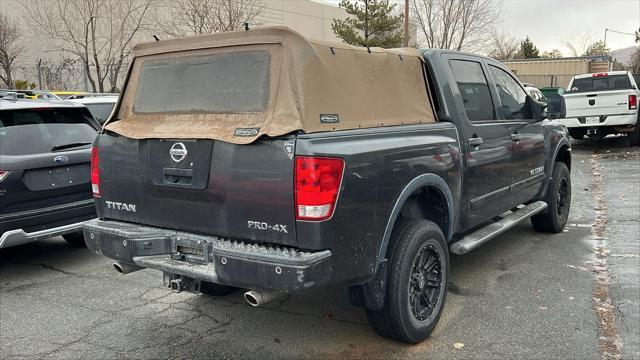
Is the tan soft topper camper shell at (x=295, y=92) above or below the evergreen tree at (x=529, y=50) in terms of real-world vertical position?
below

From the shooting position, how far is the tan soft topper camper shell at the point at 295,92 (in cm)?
315

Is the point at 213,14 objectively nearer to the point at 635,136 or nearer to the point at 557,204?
the point at 635,136

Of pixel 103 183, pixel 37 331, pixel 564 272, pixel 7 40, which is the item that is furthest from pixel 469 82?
pixel 7 40

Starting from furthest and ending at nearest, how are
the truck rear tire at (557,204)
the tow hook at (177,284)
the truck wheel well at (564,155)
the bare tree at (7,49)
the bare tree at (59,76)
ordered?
1. the bare tree at (59,76)
2. the bare tree at (7,49)
3. the truck wheel well at (564,155)
4. the truck rear tire at (557,204)
5. the tow hook at (177,284)

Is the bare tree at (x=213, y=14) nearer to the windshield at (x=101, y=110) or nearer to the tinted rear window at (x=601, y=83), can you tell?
the tinted rear window at (x=601, y=83)

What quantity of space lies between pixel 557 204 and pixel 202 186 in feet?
15.7

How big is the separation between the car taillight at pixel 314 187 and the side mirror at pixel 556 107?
13.5ft

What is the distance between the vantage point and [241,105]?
11.0ft

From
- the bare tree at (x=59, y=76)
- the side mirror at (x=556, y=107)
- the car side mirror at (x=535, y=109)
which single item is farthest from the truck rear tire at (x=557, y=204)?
the bare tree at (x=59, y=76)

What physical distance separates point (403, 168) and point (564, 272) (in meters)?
2.67

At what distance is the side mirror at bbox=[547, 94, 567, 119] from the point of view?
606 centimetres

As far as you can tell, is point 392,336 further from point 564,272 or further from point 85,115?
point 85,115

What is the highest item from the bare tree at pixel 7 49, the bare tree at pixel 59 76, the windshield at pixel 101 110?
the bare tree at pixel 7 49

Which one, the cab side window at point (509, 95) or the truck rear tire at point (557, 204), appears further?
the truck rear tire at point (557, 204)
